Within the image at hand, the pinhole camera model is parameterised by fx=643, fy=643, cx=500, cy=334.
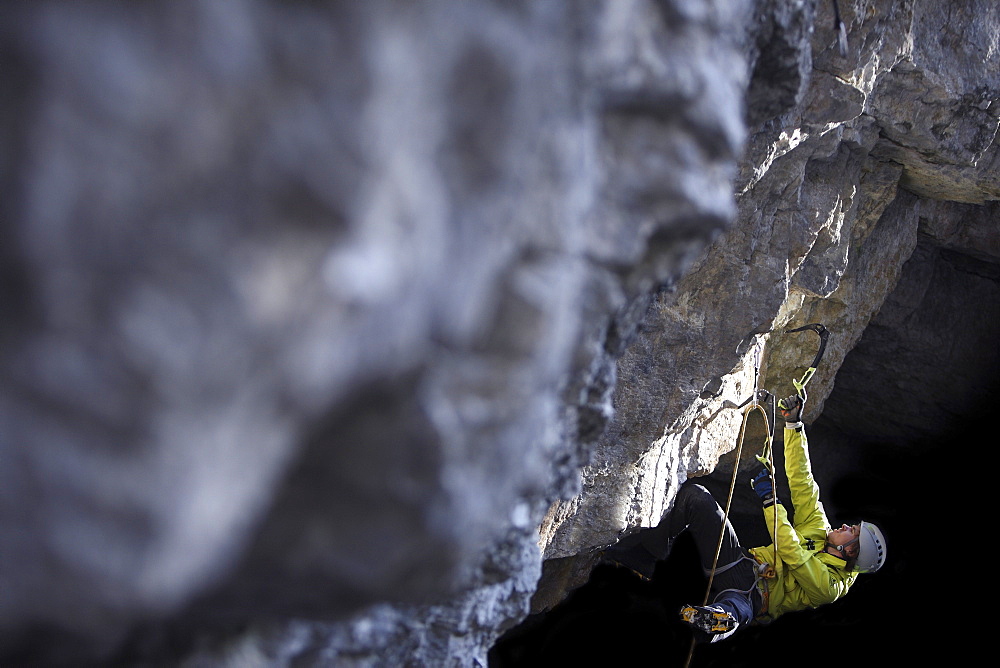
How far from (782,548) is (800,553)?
0.06 m

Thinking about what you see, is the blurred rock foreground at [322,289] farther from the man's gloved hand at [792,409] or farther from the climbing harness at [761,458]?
the man's gloved hand at [792,409]

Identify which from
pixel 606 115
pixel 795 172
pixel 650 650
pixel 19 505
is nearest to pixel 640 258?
pixel 606 115

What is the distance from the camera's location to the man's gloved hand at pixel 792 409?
228cm

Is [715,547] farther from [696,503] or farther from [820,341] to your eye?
[820,341]

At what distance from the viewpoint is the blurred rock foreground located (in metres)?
0.37

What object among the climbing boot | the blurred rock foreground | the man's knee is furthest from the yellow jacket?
the blurred rock foreground

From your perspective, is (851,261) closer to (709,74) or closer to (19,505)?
(709,74)

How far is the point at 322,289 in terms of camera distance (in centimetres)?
42

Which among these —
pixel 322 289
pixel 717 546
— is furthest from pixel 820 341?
pixel 322 289

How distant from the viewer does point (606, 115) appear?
1.98 ft

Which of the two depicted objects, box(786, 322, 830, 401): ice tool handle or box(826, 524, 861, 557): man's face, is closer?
box(786, 322, 830, 401): ice tool handle

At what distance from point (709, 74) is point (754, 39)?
203mm

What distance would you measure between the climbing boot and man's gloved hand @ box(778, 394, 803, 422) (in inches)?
28.0

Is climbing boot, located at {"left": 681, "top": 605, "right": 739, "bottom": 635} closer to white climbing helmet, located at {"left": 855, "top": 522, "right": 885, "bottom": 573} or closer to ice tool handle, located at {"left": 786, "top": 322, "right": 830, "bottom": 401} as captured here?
white climbing helmet, located at {"left": 855, "top": 522, "right": 885, "bottom": 573}
